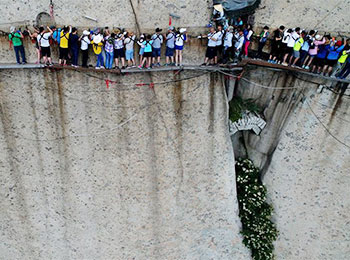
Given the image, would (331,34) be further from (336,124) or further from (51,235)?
(51,235)

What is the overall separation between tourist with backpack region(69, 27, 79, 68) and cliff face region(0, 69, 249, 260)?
0.63 meters

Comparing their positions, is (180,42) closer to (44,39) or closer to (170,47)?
(170,47)

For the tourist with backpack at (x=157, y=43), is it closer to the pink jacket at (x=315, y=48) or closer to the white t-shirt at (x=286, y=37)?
the white t-shirt at (x=286, y=37)

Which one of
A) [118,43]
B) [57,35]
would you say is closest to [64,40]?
[57,35]

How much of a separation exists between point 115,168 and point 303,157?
25.7 ft

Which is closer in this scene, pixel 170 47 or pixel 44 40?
pixel 44 40

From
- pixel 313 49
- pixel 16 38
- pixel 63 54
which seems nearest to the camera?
pixel 16 38

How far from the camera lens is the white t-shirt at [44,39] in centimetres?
1255

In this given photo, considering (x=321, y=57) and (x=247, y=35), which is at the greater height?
Result: (x=247, y=35)

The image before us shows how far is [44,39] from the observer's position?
12.6 meters

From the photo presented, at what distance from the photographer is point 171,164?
15.2 metres

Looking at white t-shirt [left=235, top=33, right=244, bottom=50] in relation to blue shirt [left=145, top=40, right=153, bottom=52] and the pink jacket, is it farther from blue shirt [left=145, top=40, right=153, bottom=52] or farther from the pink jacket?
blue shirt [left=145, top=40, right=153, bottom=52]

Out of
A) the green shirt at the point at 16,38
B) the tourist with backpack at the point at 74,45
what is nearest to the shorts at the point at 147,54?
the tourist with backpack at the point at 74,45

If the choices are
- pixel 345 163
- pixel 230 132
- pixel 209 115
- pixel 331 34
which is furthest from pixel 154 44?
pixel 345 163
